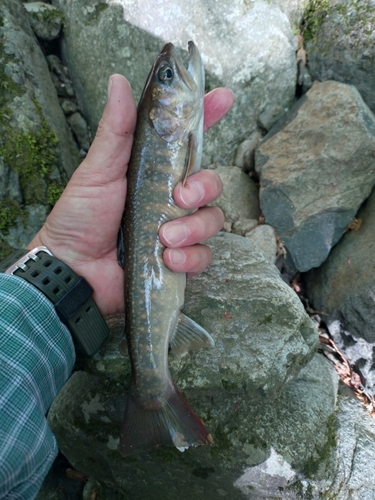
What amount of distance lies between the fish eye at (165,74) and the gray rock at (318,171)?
84.4 inches

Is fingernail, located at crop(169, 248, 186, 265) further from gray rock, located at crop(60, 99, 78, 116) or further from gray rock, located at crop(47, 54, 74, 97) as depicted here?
gray rock, located at crop(47, 54, 74, 97)

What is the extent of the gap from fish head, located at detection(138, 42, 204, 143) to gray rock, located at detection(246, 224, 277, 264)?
2.03m

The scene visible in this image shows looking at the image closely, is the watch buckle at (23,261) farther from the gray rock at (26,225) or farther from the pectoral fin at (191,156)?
the gray rock at (26,225)

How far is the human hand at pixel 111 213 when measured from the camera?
250 cm

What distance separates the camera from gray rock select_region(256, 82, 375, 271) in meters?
4.08

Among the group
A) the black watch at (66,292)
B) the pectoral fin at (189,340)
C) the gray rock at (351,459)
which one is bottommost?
the gray rock at (351,459)

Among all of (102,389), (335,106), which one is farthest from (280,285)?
(335,106)

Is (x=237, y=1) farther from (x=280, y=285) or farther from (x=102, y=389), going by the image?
(x=102, y=389)

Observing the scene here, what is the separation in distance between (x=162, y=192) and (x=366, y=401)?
2.85 m

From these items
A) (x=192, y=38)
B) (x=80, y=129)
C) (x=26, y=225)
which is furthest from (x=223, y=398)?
(x=192, y=38)

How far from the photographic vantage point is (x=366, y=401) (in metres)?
3.62

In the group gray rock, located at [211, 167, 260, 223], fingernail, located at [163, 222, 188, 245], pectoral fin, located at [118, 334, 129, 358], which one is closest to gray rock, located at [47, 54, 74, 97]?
gray rock, located at [211, 167, 260, 223]

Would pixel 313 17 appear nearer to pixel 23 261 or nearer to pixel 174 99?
pixel 174 99

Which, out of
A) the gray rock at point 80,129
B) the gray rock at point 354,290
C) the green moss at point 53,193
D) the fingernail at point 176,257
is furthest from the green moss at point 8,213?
the gray rock at point 354,290
